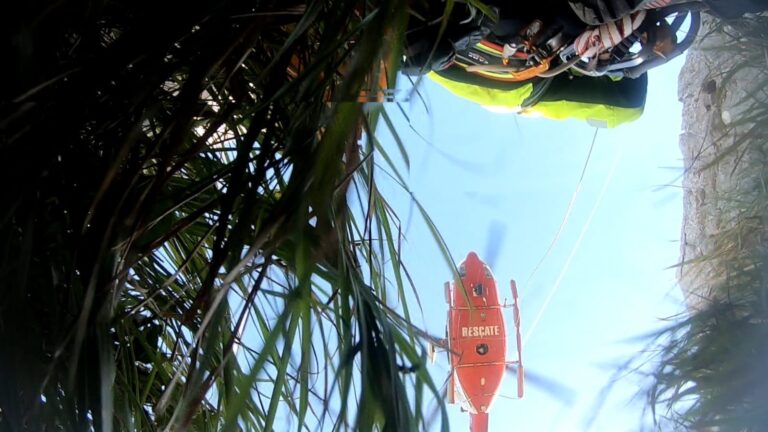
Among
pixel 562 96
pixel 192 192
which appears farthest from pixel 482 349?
pixel 192 192

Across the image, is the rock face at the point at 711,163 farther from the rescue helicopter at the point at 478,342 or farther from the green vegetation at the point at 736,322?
the rescue helicopter at the point at 478,342

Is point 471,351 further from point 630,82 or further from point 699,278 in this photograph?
point 630,82

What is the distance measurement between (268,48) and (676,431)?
0.38 metres

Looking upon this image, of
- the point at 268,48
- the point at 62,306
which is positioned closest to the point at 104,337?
→ the point at 62,306

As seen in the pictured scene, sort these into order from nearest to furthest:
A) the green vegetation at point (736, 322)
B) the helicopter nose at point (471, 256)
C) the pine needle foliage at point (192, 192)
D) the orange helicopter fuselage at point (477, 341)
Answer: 1. the pine needle foliage at point (192, 192)
2. the green vegetation at point (736, 322)
3. the orange helicopter fuselage at point (477, 341)
4. the helicopter nose at point (471, 256)

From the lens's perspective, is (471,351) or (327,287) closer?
(327,287)

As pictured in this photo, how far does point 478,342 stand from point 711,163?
0.92 ft

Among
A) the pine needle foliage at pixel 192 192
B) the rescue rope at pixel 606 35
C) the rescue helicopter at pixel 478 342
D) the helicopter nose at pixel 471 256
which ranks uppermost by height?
the rescue rope at pixel 606 35

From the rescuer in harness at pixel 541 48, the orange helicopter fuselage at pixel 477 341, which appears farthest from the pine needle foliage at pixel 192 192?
the orange helicopter fuselage at pixel 477 341

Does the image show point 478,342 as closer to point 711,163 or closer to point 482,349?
point 482,349

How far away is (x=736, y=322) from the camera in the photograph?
0.43m

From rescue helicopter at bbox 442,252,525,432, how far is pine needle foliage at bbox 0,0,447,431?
5.4 inches

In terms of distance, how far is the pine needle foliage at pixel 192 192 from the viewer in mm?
209

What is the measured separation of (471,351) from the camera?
2.37ft
